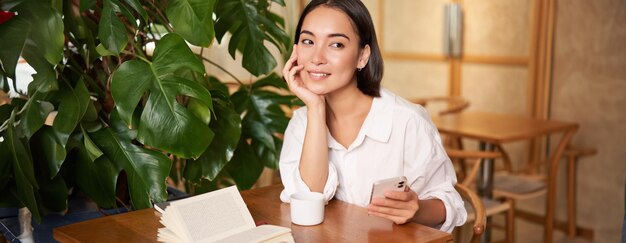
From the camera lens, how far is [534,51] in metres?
4.55

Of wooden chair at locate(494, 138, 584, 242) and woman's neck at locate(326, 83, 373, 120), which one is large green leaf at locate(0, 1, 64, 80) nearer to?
woman's neck at locate(326, 83, 373, 120)

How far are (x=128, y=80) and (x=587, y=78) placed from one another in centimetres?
325

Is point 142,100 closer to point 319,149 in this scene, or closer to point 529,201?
point 319,149

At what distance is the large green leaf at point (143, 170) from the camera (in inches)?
79.6

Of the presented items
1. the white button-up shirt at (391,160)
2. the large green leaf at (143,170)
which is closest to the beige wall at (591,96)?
the white button-up shirt at (391,160)

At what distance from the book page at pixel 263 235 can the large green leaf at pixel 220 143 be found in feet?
2.29

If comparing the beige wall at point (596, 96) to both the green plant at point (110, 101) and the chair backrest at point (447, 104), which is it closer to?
the chair backrest at point (447, 104)

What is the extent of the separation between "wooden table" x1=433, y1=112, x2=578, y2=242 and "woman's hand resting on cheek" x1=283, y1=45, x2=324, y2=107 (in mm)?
1884

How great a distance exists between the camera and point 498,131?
3789 mm

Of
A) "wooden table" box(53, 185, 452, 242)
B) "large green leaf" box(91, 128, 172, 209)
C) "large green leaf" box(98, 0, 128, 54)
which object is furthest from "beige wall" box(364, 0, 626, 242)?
"large green leaf" box(98, 0, 128, 54)

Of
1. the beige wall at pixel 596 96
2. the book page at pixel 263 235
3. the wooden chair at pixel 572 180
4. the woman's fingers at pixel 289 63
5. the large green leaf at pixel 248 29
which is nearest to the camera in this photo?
the book page at pixel 263 235

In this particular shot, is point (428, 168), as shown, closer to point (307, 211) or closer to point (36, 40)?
point (307, 211)

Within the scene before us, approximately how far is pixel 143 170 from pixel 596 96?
3.16m

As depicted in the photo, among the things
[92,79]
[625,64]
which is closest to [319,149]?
[92,79]
